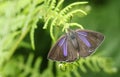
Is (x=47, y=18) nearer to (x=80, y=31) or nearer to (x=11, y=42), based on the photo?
(x=80, y=31)

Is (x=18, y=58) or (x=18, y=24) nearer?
(x=18, y=24)

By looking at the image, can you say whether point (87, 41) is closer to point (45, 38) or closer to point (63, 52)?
point (63, 52)

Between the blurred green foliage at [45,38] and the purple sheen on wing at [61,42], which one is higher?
the purple sheen on wing at [61,42]

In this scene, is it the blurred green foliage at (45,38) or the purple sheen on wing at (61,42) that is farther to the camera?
the blurred green foliage at (45,38)

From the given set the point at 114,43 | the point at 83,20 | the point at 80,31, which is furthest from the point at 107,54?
the point at 80,31
